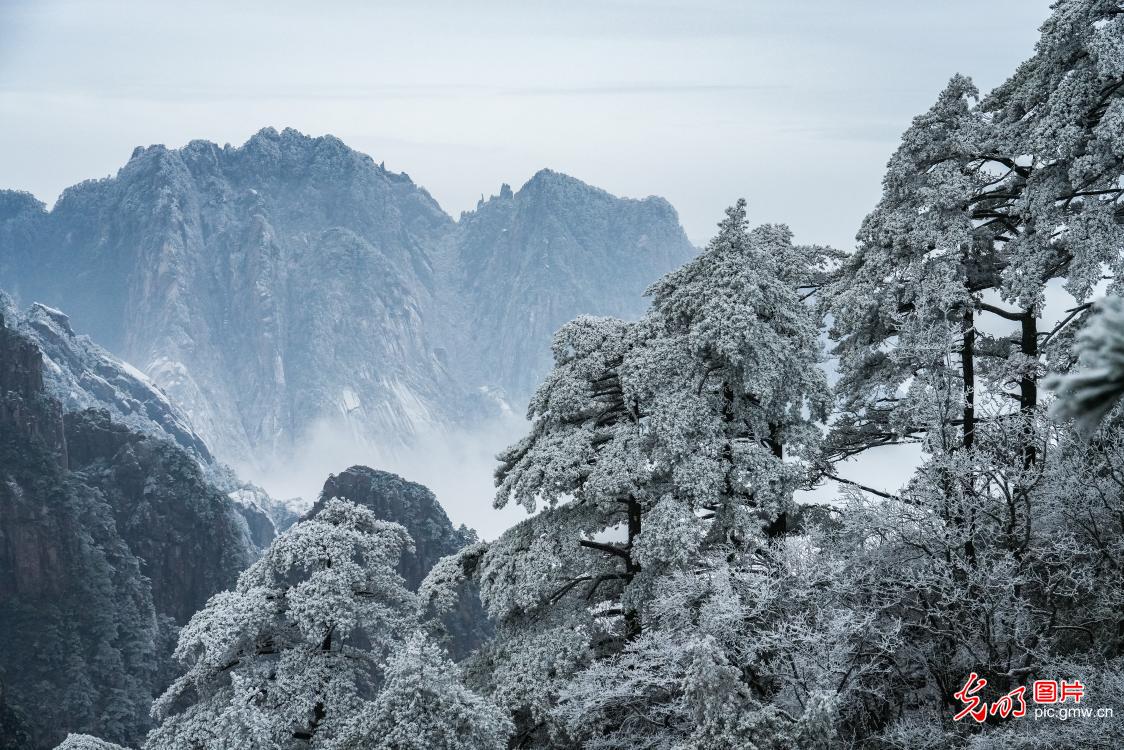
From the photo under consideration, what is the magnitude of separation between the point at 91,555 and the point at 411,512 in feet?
74.8

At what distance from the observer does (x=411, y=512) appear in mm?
74938

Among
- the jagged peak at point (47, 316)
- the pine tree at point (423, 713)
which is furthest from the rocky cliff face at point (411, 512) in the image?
the jagged peak at point (47, 316)

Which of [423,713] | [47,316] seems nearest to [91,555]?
[423,713]

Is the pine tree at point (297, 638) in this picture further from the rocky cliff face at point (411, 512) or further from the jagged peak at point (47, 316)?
the jagged peak at point (47, 316)

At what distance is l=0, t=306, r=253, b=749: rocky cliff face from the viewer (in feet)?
193

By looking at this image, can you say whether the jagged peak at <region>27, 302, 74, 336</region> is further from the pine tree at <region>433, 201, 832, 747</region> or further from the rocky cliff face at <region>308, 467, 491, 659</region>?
the pine tree at <region>433, 201, 832, 747</region>

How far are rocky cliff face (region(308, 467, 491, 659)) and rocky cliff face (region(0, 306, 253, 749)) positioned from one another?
12.2m

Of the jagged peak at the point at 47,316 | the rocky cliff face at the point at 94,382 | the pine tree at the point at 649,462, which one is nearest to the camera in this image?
the pine tree at the point at 649,462

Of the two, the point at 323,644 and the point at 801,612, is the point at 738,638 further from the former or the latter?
the point at 323,644

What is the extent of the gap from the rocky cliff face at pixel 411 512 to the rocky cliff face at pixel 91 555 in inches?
481

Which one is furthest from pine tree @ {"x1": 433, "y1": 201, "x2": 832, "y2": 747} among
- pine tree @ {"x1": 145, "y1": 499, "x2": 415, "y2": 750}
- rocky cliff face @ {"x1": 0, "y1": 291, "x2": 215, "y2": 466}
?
rocky cliff face @ {"x1": 0, "y1": 291, "x2": 215, "y2": 466}

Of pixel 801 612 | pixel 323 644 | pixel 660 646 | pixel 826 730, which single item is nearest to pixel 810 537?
pixel 801 612

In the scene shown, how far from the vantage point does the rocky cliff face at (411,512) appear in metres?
71.3

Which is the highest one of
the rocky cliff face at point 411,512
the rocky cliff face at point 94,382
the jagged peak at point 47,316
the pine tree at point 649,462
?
the jagged peak at point 47,316
